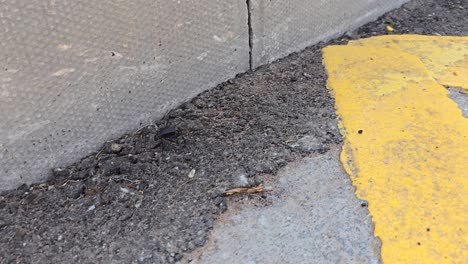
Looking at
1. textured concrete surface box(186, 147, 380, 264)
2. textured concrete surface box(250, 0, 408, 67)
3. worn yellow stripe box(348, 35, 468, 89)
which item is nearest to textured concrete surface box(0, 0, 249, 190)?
textured concrete surface box(250, 0, 408, 67)

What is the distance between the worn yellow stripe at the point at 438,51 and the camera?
3041mm

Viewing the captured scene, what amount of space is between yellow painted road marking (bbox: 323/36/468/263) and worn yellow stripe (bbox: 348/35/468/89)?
8 cm

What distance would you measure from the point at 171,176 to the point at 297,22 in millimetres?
1533

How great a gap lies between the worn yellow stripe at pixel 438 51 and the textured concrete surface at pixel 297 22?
222 millimetres

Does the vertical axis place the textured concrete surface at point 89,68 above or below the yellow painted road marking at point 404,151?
above

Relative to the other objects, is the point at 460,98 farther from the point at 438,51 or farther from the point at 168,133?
the point at 168,133

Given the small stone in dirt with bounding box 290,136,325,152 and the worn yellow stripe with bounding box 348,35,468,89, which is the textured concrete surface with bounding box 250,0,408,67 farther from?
the small stone in dirt with bounding box 290,136,325,152

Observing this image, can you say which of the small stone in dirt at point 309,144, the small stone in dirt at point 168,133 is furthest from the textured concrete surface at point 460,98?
the small stone in dirt at point 168,133

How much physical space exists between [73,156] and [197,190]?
2.17 feet

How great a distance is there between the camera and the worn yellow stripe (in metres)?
3.04

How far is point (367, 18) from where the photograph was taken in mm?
3756

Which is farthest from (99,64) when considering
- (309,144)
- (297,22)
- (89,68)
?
(297,22)

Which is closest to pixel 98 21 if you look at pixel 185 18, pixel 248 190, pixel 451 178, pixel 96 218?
pixel 185 18

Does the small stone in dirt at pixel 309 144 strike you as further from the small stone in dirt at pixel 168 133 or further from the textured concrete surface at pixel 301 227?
the small stone in dirt at pixel 168 133
